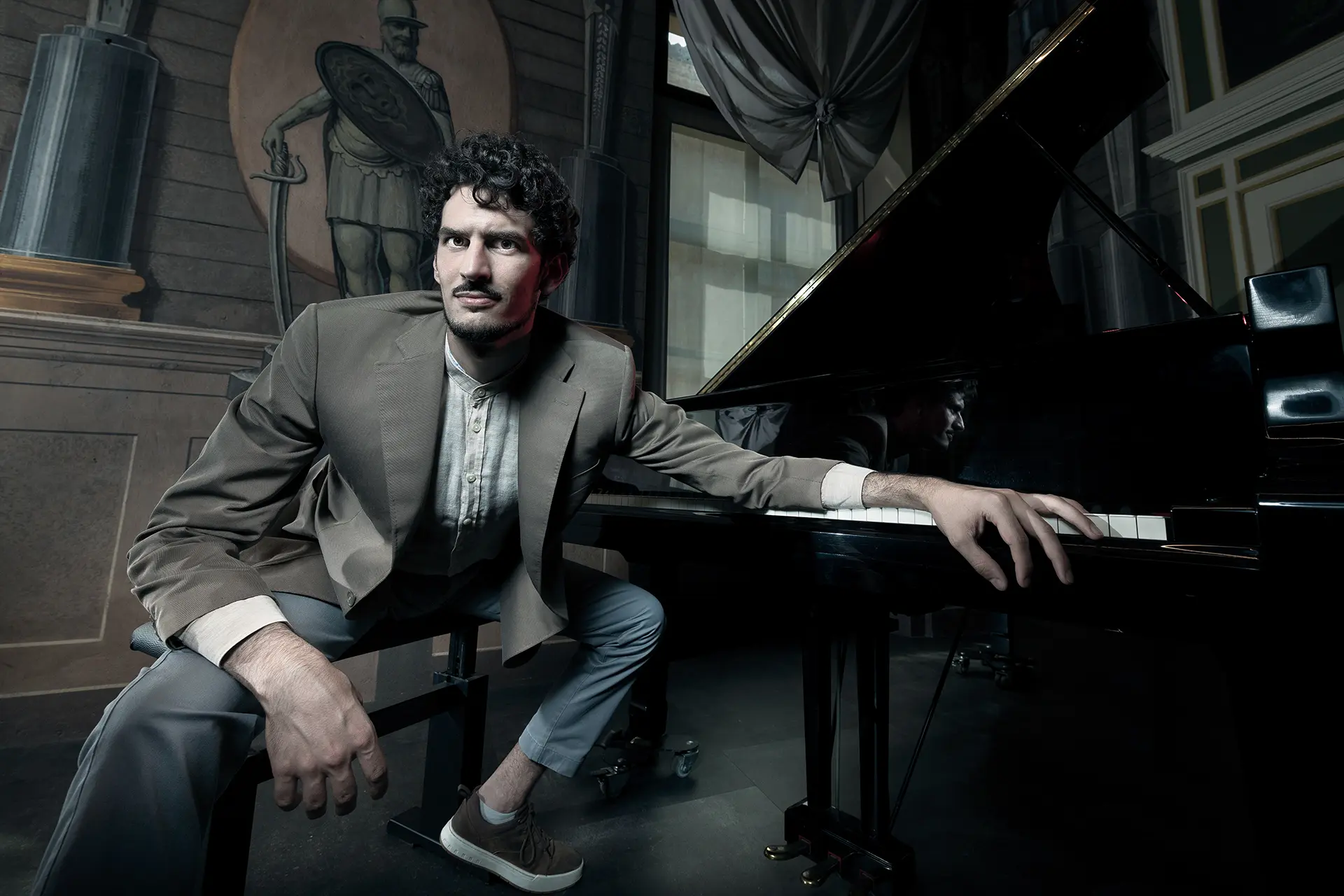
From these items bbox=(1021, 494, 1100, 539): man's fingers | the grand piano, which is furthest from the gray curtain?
bbox=(1021, 494, 1100, 539): man's fingers

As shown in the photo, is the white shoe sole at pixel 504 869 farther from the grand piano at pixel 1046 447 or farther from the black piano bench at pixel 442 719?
the grand piano at pixel 1046 447

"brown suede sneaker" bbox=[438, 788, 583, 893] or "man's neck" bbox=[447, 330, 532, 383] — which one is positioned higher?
"man's neck" bbox=[447, 330, 532, 383]

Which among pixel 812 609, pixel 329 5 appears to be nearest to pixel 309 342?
pixel 812 609

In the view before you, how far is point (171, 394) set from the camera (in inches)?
89.4

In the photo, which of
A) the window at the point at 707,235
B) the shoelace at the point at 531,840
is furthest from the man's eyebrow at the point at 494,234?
the window at the point at 707,235

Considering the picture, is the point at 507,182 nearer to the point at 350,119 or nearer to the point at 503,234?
the point at 503,234

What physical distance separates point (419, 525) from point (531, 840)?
Answer: 2.25ft

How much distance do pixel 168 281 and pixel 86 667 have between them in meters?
1.37

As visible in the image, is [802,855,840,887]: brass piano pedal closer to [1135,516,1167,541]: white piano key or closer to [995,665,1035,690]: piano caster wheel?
[1135,516,1167,541]: white piano key

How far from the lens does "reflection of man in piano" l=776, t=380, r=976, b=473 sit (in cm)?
124

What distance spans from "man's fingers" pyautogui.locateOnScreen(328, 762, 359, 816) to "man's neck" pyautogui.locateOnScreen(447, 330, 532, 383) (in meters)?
0.62

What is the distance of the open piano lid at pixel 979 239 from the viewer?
1594 mm

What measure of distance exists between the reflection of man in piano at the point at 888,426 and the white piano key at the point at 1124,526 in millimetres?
442

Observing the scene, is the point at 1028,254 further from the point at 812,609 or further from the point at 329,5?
the point at 329,5
